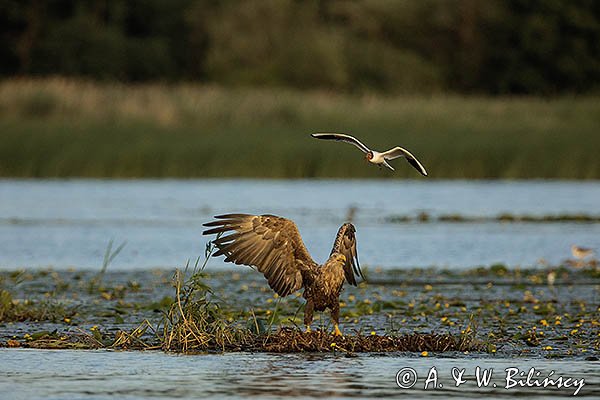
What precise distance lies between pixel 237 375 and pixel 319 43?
132 ft

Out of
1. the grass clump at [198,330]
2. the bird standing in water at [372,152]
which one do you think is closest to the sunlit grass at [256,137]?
the grass clump at [198,330]

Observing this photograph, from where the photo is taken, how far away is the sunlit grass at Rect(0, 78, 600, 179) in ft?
96.8

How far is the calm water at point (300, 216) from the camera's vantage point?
17.7 metres

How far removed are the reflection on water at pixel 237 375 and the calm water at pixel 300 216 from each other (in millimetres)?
6710

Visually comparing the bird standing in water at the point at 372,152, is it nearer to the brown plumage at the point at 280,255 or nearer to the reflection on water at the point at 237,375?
the brown plumage at the point at 280,255

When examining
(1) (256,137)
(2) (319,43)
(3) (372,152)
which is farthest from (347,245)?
(2) (319,43)

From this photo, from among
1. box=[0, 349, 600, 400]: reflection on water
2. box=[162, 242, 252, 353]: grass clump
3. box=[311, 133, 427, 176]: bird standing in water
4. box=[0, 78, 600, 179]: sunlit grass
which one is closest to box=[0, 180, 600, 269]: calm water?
box=[0, 78, 600, 179]: sunlit grass

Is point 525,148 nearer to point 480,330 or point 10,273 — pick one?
point 10,273

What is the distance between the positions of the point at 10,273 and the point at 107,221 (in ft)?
22.6

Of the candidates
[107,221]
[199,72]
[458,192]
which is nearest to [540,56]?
[199,72]

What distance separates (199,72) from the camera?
173 feet

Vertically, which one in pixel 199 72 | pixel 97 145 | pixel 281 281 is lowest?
pixel 281 281

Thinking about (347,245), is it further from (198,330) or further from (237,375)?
(237,375)

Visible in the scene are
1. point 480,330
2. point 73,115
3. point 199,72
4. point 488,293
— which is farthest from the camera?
point 199,72
